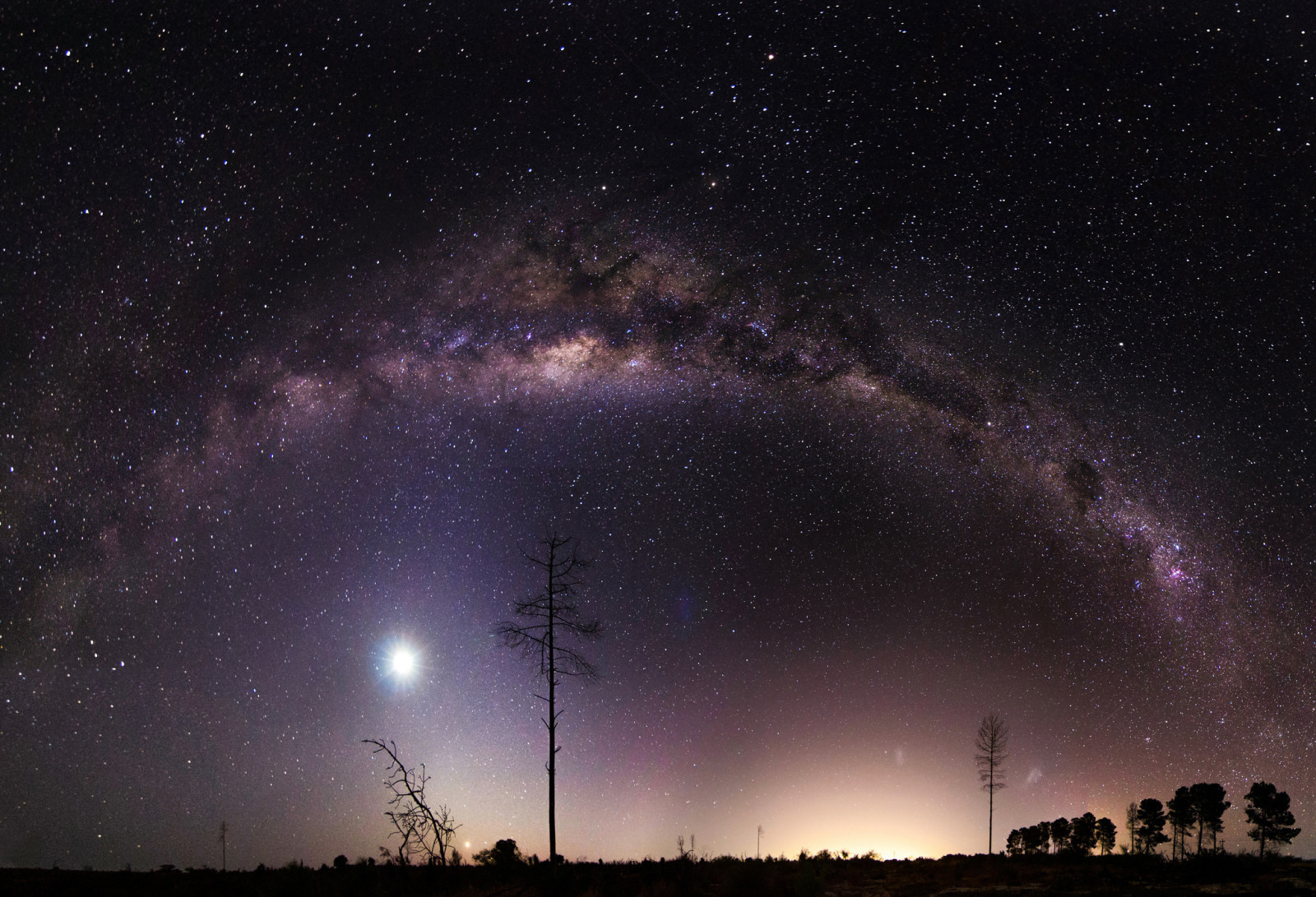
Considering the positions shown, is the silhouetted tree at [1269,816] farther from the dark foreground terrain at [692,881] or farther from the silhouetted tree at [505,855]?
the silhouetted tree at [505,855]

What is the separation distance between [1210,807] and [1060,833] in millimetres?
7201

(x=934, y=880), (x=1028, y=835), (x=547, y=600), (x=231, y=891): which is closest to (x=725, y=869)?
(x=934, y=880)

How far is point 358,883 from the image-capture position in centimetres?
1811

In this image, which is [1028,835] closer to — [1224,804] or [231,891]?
[1224,804]

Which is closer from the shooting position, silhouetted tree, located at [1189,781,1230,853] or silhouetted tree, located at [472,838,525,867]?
silhouetted tree, located at [472,838,525,867]

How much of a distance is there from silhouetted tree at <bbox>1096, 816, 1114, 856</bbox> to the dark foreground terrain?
26.0 meters

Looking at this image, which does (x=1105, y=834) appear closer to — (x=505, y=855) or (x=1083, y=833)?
(x=1083, y=833)

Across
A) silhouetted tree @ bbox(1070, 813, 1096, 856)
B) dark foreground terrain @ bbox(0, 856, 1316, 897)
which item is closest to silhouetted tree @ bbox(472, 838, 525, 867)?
dark foreground terrain @ bbox(0, 856, 1316, 897)

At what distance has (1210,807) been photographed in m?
37.3

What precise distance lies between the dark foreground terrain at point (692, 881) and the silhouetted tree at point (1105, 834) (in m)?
26.0

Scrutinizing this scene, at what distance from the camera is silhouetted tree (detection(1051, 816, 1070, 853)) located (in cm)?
4138

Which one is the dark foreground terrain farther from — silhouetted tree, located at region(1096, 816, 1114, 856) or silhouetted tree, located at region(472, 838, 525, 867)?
silhouetted tree, located at region(1096, 816, 1114, 856)

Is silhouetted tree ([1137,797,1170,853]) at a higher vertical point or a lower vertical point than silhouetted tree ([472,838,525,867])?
lower

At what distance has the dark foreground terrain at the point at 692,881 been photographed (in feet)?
57.5
